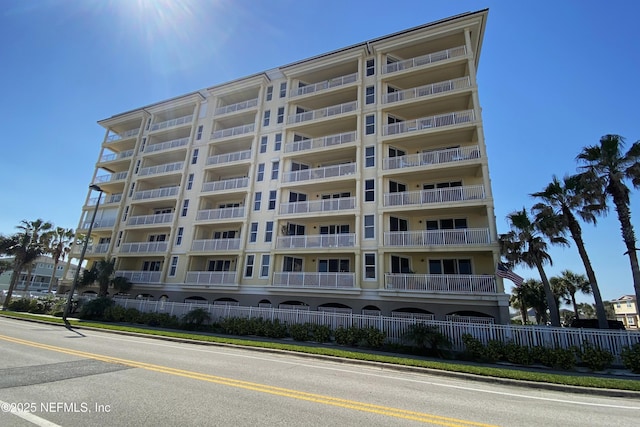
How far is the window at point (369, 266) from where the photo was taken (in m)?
20.1

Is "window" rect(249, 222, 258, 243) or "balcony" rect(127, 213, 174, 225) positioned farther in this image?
"balcony" rect(127, 213, 174, 225)

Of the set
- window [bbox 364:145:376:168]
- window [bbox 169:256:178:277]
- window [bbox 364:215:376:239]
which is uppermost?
window [bbox 364:145:376:168]

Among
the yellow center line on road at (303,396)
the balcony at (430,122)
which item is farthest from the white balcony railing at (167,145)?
the yellow center line on road at (303,396)

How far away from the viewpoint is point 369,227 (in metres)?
21.2

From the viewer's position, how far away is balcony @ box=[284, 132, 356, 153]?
23.8 m

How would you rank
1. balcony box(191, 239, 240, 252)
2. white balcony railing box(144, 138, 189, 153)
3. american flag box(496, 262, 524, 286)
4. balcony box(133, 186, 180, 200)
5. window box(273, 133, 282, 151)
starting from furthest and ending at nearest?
white balcony railing box(144, 138, 189, 153) < balcony box(133, 186, 180, 200) < window box(273, 133, 282, 151) < balcony box(191, 239, 240, 252) < american flag box(496, 262, 524, 286)

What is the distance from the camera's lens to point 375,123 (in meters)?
23.5

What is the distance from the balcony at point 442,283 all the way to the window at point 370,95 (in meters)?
14.6

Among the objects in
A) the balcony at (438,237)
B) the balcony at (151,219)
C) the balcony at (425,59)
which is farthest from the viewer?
the balcony at (151,219)

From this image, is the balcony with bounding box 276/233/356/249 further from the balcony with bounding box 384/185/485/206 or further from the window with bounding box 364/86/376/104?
the window with bounding box 364/86/376/104

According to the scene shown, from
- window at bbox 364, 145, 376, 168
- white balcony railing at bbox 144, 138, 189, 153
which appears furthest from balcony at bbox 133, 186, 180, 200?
window at bbox 364, 145, 376, 168

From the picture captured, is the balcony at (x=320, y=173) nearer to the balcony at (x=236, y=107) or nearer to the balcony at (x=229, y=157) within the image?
the balcony at (x=229, y=157)

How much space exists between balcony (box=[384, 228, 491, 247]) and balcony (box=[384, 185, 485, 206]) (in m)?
2.10

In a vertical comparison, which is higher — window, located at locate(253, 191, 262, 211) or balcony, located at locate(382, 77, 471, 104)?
balcony, located at locate(382, 77, 471, 104)
